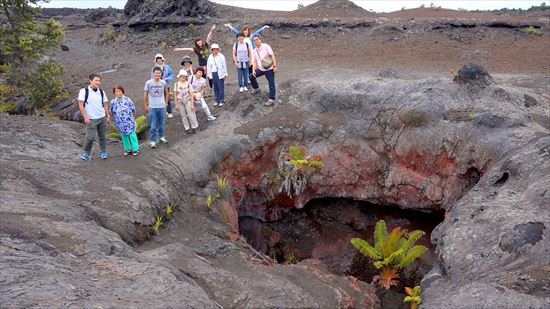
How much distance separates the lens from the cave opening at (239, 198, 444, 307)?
1335 cm

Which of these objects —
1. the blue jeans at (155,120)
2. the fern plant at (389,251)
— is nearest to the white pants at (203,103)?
the blue jeans at (155,120)

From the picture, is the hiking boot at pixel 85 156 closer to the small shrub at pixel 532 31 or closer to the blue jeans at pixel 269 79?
the blue jeans at pixel 269 79

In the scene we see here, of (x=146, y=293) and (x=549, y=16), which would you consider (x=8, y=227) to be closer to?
(x=146, y=293)

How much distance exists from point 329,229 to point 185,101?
641cm

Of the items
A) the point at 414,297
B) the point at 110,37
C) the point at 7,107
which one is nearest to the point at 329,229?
the point at 414,297

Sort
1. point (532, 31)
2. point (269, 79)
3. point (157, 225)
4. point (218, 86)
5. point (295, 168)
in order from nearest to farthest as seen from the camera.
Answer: point (157, 225)
point (295, 168)
point (269, 79)
point (218, 86)
point (532, 31)

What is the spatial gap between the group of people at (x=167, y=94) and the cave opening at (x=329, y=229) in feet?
12.7

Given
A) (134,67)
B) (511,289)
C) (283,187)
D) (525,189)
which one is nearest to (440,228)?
(525,189)

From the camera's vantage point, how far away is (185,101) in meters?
11.9

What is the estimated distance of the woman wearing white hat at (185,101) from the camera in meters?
11.5

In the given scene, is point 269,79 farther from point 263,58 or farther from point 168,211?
point 168,211

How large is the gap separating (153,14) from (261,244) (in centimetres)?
2333

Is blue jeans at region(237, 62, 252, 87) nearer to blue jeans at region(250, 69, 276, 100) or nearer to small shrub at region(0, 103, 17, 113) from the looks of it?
blue jeans at region(250, 69, 276, 100)

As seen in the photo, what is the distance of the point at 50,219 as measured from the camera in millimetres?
6629
